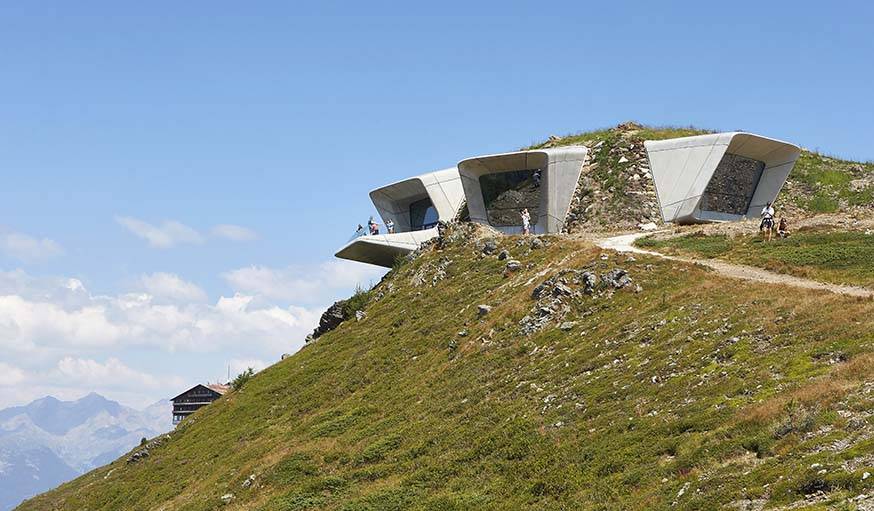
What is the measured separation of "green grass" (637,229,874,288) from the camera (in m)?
38.1

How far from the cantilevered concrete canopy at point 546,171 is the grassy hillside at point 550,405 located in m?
9.53

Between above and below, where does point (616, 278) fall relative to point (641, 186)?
below

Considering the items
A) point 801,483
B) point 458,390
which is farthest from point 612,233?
point 801,483

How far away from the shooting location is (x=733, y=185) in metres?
62.1

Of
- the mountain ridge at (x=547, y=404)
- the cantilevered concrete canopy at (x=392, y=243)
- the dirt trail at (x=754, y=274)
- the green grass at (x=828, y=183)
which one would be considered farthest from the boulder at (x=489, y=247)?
the green grass at (x=828, y=183)

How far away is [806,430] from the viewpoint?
20375mm

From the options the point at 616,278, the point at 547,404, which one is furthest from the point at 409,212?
the point at 547,404

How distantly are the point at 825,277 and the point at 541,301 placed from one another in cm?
1236

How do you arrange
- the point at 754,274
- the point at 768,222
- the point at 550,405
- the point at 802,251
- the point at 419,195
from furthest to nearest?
the point at 419,195, the point at 768,222, the point at 802,251, the point at 754,274, the point at 550,405

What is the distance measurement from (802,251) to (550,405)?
1896 centimetres

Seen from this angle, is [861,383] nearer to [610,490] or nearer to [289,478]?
[610,490]

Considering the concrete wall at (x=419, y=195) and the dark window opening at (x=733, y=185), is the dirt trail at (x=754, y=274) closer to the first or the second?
the dark window opening at (x=733, y=185)

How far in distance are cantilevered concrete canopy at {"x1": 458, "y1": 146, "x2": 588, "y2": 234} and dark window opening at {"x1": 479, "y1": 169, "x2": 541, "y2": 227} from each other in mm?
247

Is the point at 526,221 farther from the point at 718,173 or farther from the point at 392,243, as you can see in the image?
the point at 718,173
